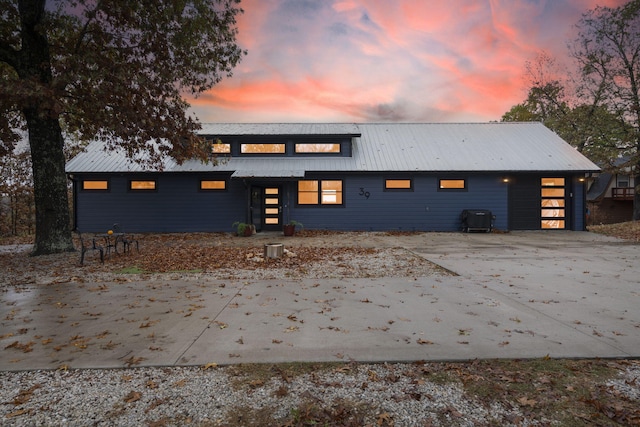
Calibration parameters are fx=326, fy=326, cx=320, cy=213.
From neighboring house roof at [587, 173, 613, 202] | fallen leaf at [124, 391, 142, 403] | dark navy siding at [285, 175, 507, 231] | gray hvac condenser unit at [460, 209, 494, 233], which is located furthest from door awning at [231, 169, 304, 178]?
neighboring house roof at [587, 173, 613, 202]

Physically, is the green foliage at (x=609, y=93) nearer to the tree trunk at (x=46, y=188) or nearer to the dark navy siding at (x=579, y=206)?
the dark navy siding at (x=579, y=206)

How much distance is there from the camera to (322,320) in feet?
13.5

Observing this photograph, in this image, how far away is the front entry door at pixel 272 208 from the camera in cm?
1659

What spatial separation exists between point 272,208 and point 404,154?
24.5 ft

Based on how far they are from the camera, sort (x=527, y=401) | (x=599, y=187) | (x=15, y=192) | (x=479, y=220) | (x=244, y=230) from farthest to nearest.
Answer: (x=599, y=187) < (x=15, y=192) < (x=479, y=220) < (x=244, y=230) < (x=527, y=401)

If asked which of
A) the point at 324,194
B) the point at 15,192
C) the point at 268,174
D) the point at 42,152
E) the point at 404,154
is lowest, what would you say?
the point at 324,194

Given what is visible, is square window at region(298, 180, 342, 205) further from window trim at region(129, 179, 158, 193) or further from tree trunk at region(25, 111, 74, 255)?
tree trunk at region(25, 111, 74, 255)

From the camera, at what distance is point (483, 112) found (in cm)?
2703

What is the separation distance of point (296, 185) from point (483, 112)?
63.7 feet

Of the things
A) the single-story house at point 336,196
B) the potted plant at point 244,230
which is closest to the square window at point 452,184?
the single-story house at point 336,196

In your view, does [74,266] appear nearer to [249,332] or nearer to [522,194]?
[249,332]

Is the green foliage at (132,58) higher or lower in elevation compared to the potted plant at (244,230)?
higher

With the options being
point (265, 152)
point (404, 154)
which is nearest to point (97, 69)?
point (265, 152)

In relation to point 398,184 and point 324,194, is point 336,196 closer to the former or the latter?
point 324,194
